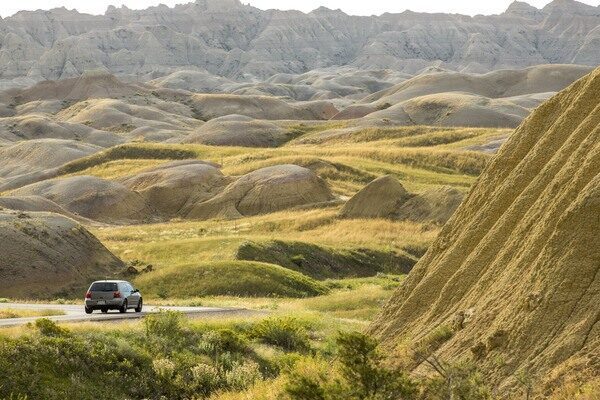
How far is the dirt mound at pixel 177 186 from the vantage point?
111 m

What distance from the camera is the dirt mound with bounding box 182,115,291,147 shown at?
175 m

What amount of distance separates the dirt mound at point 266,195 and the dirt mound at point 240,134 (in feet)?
214

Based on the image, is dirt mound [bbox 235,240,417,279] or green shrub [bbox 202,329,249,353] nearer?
green shrub [bbox 202,329,249,353]

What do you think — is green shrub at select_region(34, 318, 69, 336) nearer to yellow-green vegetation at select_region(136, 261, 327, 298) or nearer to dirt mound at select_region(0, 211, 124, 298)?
yellow-green vegetation at select_region(136, 261, 327, 298)

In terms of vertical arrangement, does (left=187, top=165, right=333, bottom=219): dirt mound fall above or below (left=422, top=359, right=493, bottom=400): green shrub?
below

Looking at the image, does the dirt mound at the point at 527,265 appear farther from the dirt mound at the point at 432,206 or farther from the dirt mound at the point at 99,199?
the dirt mound at the point at 99,199

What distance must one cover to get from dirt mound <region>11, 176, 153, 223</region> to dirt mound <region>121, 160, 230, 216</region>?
6.62 feet

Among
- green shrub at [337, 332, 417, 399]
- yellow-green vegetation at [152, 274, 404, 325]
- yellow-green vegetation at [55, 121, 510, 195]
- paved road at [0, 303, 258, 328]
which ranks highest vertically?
green shrub at [337, 332, 417, 399]

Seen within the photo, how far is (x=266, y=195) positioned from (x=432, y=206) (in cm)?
2175

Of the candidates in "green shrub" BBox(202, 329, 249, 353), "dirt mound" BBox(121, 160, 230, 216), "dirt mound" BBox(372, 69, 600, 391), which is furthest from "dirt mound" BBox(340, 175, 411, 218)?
"dirt mound" BBox(372, 69, 600, 391)

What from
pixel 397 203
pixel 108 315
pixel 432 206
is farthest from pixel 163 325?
pixel 397 203

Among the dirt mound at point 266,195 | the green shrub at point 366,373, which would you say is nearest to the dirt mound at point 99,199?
the dirt mound at point 266,195

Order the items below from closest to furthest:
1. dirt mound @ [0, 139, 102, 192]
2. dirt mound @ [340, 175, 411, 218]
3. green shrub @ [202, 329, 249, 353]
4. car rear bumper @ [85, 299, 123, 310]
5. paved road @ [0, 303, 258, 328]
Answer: green shrub @ [202, 329, 249, 353], paved road @ [0, 303, 258, 328], car rear bumper @ [85, 299, 123, 310], dirt mound @ [340, 175, 411, 218], dirt mound @ [0, 139, 102, 192]

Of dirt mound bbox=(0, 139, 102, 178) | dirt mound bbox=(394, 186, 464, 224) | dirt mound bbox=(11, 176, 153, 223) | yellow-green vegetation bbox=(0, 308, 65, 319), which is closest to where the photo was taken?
yellow-green vegetation bbox=(0, 308, 65, 319)
